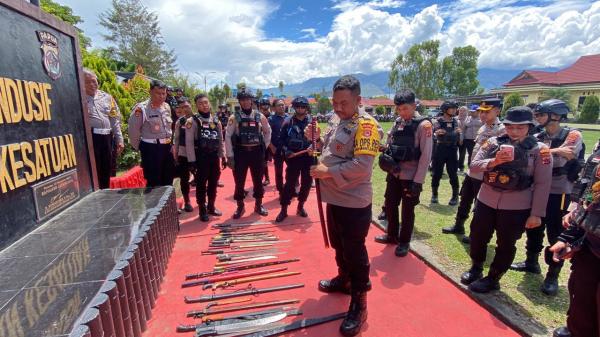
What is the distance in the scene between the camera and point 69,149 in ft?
12.0

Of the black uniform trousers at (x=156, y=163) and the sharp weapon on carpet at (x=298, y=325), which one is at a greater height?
the black uniform trousers at (x=156, y=163)

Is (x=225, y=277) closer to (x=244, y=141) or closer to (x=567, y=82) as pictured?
(x=244, y=141)

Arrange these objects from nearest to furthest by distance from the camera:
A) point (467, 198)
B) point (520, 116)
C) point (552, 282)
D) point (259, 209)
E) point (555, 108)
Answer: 1. point (520, 116)
2. point (552, 282)
3. point (555, 108)
4. point (467, 198)
5. point (259, 209)

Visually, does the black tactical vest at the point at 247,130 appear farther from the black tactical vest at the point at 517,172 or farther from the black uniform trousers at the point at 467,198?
the black tactical vest at the point at 517,172

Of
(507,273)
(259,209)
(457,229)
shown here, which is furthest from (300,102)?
(507,273)

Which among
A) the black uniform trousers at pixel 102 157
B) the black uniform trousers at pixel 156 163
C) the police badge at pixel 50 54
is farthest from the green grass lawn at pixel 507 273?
the police badge at pixel 50 54

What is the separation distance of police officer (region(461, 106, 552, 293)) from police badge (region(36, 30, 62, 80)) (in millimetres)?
4605

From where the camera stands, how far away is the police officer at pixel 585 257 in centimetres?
189

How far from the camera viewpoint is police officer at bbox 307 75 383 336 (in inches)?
94.6

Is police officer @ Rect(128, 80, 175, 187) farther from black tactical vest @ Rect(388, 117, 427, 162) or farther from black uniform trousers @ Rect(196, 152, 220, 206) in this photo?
black tactical vest @ Rect(388, 117, 427, 162)

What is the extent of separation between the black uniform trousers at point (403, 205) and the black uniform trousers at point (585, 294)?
1.79 meters

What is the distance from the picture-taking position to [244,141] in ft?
16.4

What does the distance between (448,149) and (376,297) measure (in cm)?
412

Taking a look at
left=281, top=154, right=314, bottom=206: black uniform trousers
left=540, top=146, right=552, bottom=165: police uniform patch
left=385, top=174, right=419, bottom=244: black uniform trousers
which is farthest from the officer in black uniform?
left=540, top=146, right=552, bottom=165: police uniform patch
